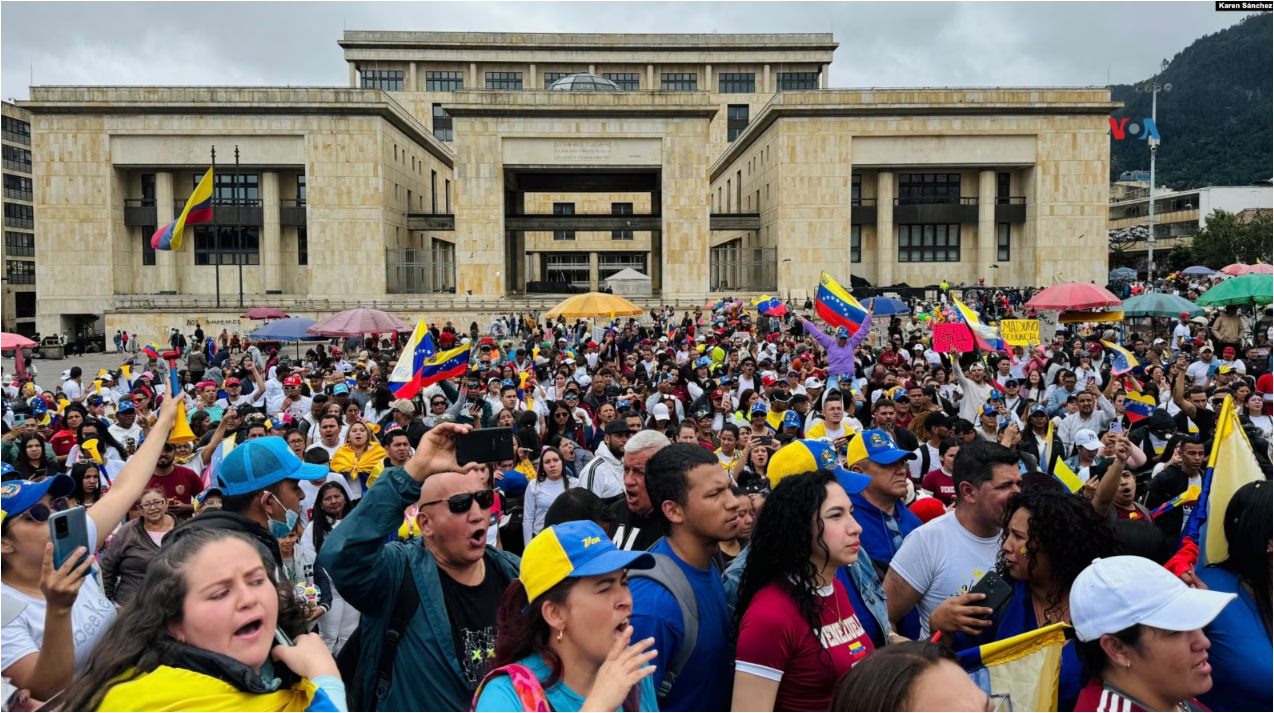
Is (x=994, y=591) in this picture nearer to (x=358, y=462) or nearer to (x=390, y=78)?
(x=358, y=462)

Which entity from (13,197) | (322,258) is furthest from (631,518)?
(13,197)

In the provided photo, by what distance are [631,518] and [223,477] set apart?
2.23m

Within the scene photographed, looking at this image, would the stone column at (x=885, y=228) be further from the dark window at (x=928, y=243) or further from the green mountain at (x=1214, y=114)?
the green mountain at (x=1214, y=114)

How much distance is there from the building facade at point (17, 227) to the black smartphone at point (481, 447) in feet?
249

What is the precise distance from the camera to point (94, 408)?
1331 centimetres

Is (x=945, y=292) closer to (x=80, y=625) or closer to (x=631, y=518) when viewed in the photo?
(x=631, y=518)

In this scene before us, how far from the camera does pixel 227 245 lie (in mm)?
53219

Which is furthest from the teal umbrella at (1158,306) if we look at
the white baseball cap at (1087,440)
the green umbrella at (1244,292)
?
the white baseball cap at (1087,440)

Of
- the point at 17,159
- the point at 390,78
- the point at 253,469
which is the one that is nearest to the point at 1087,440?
the point at 253,469

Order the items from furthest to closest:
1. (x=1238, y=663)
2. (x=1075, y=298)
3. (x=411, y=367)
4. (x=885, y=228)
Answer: (x=885, y=228), (x=1075, y=298), (x=411, y=367), (x=1238, y=663)

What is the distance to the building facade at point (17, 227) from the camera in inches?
2694

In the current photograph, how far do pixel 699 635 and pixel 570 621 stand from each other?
0.87 meters

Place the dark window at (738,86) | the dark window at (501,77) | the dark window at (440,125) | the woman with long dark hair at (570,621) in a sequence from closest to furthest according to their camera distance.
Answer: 1. the woman with long dark hair at (570,621)
2. the dark window at (440,125)
3. the dark window at (738,86)
4. the dark window at (501,77)

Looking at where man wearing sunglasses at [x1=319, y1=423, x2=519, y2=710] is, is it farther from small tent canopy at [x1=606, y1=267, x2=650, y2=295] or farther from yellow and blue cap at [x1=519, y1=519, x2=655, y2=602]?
small tent canopy at [x1=606, y1=267, x2=650, y2=295]
